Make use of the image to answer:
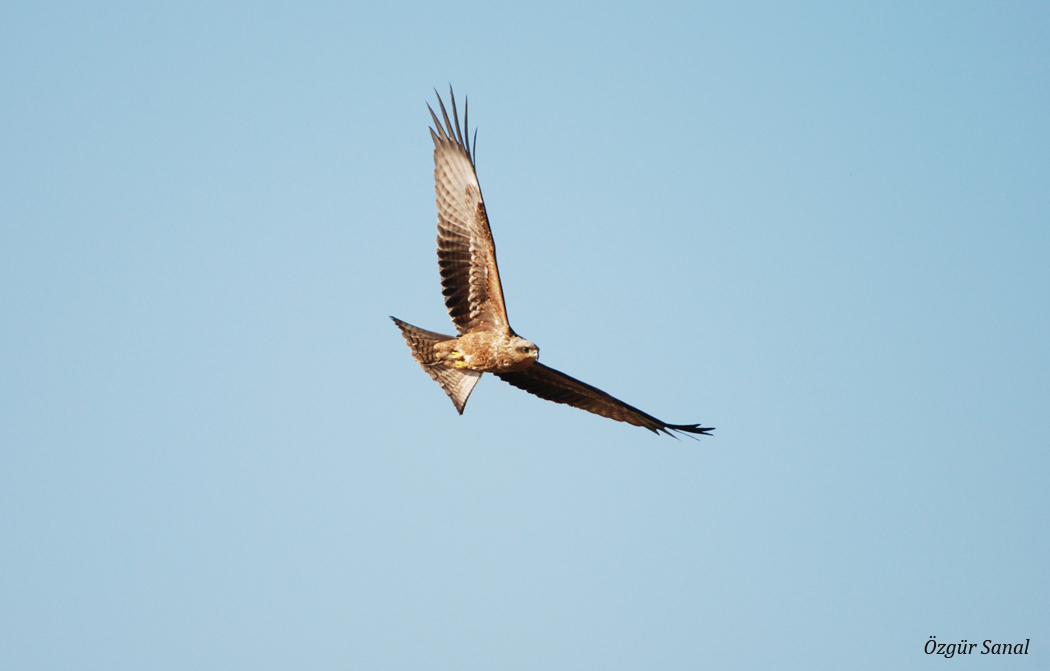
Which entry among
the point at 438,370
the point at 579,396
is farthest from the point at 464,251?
the point at 579,396

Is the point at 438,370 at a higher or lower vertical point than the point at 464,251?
lower

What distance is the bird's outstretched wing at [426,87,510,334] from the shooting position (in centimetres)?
1109

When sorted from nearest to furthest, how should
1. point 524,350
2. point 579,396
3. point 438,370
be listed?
point 524,350 → point 438,370 → point 579,396

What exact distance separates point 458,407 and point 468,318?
96 centimetres

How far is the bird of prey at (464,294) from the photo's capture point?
11.0 metres

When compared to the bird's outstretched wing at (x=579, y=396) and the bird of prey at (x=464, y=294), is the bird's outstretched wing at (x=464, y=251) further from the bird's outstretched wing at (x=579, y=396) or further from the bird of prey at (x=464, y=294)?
the bird's outstretched wing at (x=579, y=396)

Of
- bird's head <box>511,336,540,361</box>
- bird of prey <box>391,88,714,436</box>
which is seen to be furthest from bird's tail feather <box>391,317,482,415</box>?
bird's head <box>511,336,540,361</box>

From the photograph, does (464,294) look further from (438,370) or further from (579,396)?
(579,396)

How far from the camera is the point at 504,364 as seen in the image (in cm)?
1112

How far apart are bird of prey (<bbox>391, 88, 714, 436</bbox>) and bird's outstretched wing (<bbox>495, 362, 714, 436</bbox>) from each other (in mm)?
415

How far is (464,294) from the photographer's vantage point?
11.2 metres

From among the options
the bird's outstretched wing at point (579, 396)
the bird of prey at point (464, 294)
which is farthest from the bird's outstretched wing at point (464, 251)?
the bird's outstretched wing at point (579, 396)

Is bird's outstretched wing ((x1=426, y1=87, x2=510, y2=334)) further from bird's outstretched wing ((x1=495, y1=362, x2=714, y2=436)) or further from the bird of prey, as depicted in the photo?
bird's outstretched wing ((x1=495, y1=362, x2=714, y2=436))

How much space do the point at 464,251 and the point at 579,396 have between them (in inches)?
86.5
